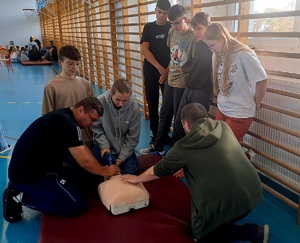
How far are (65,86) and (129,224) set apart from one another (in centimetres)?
158

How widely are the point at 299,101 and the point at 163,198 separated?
142cm

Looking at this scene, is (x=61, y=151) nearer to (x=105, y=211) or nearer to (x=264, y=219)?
(x=105, y=211)

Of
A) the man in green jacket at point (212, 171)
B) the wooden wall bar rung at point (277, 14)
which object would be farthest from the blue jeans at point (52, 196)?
the wooden wall bar rung at point (277, 14)

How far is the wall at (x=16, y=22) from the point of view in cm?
1905

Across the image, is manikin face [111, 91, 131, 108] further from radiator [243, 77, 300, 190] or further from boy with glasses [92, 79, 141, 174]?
radiator [243, 77, 300, 190]

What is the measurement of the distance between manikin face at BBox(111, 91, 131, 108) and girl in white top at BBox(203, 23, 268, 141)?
2.78 feet

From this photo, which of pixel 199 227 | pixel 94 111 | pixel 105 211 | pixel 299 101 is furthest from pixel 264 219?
pixel 94 111

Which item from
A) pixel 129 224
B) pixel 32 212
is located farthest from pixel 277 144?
pixel 32 212

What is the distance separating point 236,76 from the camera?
7.61 ft

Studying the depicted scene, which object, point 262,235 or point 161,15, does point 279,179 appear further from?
point 161,15

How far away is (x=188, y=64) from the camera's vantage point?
3.14 metres

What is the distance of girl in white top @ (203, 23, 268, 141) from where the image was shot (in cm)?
225

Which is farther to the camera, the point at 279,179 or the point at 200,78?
the point at 200,78

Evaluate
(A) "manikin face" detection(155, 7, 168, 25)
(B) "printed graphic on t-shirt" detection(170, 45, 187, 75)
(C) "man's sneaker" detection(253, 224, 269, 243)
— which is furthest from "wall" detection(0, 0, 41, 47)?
(C) "man's sneaker" detection(253, 224, 269, 243)
